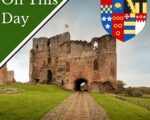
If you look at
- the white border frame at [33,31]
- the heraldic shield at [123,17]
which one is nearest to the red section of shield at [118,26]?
the heraldic shield at [123,17]

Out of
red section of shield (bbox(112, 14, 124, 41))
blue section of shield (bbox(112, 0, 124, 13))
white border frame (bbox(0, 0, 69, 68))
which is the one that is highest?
blue section of shield (bbox(112, 0, 124, 13))

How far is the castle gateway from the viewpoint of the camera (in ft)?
169

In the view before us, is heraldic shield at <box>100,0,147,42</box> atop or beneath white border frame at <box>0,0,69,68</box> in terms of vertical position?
atop

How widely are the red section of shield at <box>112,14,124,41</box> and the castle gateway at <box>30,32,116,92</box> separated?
139 ft

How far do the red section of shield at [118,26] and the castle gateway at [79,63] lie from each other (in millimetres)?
42225

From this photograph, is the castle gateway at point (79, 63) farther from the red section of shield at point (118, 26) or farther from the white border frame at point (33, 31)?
the white border frame at point (33, 31)

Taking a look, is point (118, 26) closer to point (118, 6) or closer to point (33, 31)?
point (118, 6)

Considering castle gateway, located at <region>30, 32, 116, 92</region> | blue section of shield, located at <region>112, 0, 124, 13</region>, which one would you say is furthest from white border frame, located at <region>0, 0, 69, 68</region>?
castle gateway, located at <region>30, 32, 116, 92</region>

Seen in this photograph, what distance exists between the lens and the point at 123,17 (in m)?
8.88

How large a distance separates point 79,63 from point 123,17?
4507 centimetres

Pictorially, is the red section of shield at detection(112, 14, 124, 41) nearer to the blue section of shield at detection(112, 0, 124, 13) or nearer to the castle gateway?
the blue section of shield at detection(112, 0, 124, 13)

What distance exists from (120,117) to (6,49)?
1372 centimetres

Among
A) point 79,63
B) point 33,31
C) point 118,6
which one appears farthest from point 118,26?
point 79,63

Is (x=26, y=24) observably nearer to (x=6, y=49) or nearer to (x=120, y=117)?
(x=6, y=49)
